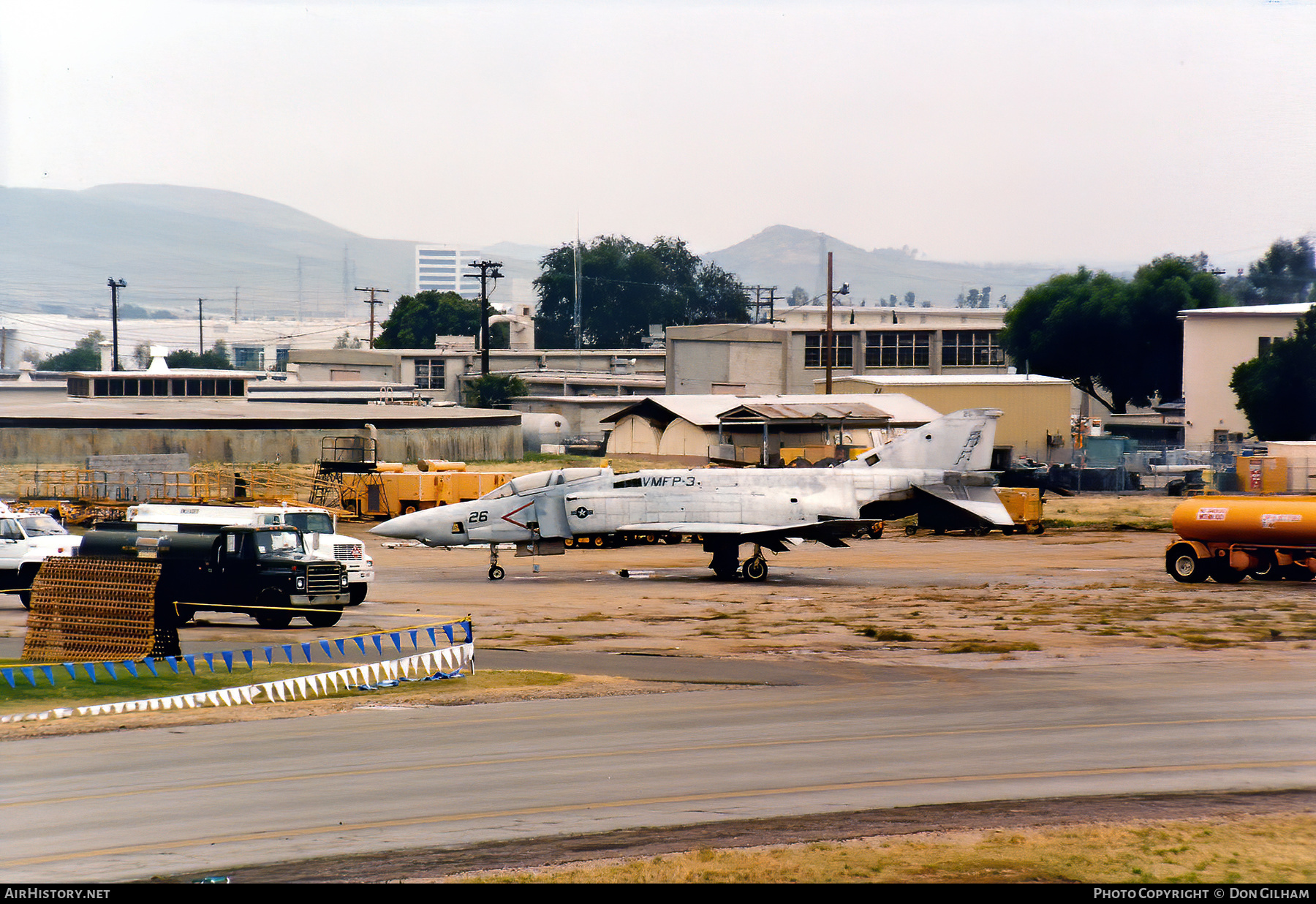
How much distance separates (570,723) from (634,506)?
16.8 m

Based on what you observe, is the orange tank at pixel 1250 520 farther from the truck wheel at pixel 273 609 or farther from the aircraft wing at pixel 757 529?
the truck wheel at pixel 273 609

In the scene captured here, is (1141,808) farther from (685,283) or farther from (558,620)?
(685,283)

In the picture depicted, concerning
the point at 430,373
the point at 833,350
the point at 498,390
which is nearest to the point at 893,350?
the point at 833,350

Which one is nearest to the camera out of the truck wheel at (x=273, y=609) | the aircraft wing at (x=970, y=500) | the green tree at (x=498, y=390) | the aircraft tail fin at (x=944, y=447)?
the truck wheel at (x=273, y=609)

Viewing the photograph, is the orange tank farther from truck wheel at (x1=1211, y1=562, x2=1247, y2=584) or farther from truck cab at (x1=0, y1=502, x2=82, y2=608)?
truck cab at (x1=0, y1=502, x2=82, y2=608)

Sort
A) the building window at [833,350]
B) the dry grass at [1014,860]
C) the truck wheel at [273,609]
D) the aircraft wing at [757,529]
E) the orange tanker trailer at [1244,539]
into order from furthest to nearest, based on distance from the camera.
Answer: the building window at [833,350] < the aircraft wing at [757,529] < the orange tanker trailer at [1244,539] < the truck wheel at [273,609] < the dry grass at [1014,860]

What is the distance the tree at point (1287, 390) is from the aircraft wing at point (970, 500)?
36.0 meters

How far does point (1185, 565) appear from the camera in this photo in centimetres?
3212

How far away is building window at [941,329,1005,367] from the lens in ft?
301

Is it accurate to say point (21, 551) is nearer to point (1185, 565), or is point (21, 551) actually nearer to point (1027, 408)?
point (1185, 565)

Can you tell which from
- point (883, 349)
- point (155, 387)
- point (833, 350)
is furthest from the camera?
point (833, 350)

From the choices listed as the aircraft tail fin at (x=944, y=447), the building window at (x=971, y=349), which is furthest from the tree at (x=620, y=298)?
the aircraft tail fin at (x=944, y=447)

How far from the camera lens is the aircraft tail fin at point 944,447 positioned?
34.1 m

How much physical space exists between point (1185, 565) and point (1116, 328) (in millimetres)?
60644
